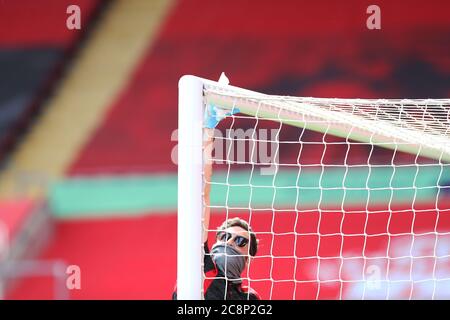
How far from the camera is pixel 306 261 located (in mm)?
4621

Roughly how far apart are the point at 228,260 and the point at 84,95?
308cm

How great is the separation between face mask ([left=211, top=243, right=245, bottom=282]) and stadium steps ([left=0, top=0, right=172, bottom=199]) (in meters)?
2.92

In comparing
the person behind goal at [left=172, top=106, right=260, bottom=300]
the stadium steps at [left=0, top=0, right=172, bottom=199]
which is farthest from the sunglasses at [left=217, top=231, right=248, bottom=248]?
the stadium steps at [left=0, top=0, right=172, bottom=199]

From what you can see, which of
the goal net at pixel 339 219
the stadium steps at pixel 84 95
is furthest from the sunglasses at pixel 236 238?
the stadium steps at pixel 84 95

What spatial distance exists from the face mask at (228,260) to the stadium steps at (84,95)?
9.59ft

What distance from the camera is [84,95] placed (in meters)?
5.06

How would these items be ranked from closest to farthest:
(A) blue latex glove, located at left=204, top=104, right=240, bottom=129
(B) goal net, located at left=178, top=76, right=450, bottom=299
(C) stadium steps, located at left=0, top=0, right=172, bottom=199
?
(A) blue latex glove, located at left=204, top=104, right=240, bottom=129, (B) goal net, located at left=178, top=76, right=450, bottom=299, (C) stadium steps, located at left=0, top=0, right=172, bottom=199

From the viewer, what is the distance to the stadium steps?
500 cm

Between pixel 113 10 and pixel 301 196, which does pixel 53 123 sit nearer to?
pixel 113 10

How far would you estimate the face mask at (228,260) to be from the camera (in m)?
2.18

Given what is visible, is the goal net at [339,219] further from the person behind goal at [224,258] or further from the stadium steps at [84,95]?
the person behind goal at [224,258]

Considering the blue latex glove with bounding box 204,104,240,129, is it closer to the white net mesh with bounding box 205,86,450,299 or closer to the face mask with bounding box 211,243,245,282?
the face mask with bounding box 211,243,245,282

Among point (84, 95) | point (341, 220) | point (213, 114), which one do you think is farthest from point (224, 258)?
point (84, 95)

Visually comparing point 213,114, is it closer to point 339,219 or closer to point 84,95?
point 339,219
